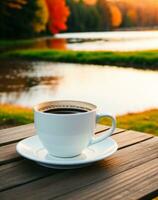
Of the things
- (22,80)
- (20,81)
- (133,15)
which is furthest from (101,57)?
(133,15)

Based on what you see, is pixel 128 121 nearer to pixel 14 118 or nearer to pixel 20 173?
pixel 14 118

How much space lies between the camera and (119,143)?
5.40 feet

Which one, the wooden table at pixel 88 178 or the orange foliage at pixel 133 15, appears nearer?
the wooden table at pixel 88 178

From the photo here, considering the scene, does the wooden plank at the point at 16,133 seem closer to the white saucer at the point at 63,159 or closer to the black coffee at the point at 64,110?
the white saucer at the point at 63,159

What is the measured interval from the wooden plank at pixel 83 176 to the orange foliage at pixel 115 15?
234 feet

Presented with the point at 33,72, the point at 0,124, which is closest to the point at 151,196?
the point at 0,124

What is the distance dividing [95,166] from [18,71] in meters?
15.6

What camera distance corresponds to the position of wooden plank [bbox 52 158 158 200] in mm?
1186

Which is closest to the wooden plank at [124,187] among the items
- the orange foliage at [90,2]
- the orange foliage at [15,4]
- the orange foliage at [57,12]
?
the orange foliage at [15,4]

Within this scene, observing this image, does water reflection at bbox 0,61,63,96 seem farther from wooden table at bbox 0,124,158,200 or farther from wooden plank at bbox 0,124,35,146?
wooden table at bbox 0,124,158,200

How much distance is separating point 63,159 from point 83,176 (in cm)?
10

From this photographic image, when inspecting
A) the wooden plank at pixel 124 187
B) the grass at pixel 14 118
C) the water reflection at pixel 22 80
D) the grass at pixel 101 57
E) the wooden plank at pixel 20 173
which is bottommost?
the grass at pixel 101 57

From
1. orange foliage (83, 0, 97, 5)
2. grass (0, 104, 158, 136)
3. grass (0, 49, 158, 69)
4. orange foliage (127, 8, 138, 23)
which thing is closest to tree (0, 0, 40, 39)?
grass (0, 49, 158, 69)

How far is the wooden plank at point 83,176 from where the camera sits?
1.21m
